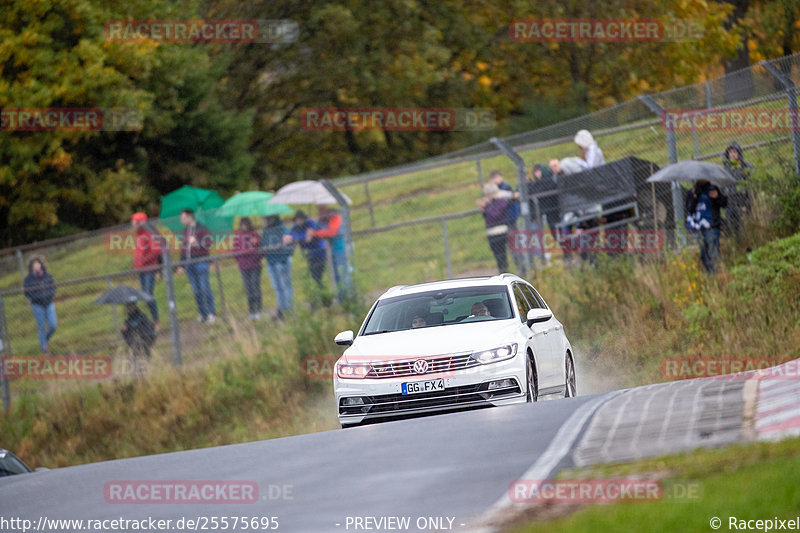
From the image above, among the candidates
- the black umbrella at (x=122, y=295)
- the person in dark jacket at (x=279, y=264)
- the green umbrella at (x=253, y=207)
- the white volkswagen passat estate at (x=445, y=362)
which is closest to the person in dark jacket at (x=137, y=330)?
the black umbrella at (x=122, y=295)

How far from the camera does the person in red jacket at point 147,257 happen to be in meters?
19.4

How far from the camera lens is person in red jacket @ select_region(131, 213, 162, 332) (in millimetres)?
19375

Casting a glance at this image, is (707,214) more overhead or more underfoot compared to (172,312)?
more overhead

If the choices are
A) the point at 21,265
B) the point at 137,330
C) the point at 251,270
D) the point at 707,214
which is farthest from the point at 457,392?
the point at 21,265

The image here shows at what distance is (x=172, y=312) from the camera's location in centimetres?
1875

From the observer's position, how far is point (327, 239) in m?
18.5

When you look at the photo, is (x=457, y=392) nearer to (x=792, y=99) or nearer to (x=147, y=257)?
(x=792, y=99)

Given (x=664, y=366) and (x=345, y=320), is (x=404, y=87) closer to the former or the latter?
(x=345, y=320)

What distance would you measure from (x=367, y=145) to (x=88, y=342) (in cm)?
2762

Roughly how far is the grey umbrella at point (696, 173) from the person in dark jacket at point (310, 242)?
562cm

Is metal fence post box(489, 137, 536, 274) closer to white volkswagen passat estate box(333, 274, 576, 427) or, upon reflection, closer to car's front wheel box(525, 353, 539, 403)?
white volkswagen passat estate box(333, 274, 576, 427)

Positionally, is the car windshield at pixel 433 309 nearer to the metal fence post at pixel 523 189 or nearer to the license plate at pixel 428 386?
the license plate at pixel 428 386

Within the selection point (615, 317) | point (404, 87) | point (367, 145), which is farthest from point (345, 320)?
point (367, 145)

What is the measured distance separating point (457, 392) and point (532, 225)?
26.8 ft
